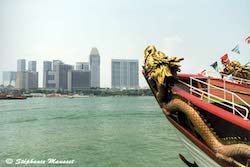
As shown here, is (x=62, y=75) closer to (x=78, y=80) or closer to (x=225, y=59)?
(x=78, y=80)

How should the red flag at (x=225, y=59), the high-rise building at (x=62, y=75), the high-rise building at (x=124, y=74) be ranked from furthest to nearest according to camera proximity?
1. the high-rise building at (x=62, y=75)
2. the high-rise building at (x=124, y=74)
3. the red flag at (x=225, y=59)

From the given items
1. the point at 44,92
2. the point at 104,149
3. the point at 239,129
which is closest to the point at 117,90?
the point at 44,92

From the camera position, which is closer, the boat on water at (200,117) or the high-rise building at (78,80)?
the boat on water at (200,117)

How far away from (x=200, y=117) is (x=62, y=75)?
116 m

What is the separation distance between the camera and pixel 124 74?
10462 centimetres

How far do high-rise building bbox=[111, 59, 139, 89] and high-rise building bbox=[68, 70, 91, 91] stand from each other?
48.3ft

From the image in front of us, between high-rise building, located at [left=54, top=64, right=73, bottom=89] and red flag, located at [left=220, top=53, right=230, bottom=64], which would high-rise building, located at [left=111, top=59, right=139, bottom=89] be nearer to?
high-rise building, located at [left=54, top=64, right=73, bottom=89]

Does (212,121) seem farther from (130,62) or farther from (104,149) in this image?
(130,62)

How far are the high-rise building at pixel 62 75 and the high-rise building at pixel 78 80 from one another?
432 centimetres

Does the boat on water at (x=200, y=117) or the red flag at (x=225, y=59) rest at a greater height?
the red flag at (x=225, y=59)

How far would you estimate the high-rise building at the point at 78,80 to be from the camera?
369 feet

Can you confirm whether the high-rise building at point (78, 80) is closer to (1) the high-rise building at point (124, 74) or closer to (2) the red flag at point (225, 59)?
(1) the high-rise building at point (124, 74)

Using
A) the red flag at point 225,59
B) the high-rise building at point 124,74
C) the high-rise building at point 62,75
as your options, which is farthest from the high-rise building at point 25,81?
the red flag at point 225,59

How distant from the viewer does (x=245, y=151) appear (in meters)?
4.16
